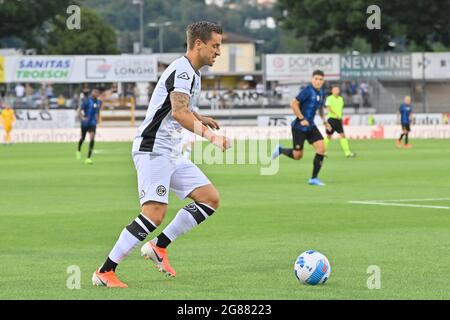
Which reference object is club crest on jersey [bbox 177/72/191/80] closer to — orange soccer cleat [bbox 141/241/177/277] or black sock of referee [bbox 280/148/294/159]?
orange soccer cleat [bbox 141/241/177/277]

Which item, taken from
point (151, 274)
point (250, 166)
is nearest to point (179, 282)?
point (151, 274)

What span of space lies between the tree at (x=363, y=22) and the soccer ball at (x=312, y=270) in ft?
254

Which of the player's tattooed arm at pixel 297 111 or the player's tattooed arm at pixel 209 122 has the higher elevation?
the player's tattooed arm at pixel 209 122

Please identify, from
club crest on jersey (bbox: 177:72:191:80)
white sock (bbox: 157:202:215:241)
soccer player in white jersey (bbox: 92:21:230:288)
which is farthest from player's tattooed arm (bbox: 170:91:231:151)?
white sock (bbox: 157:202:215:241)

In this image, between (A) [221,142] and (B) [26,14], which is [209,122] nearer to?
(A) [221,142]

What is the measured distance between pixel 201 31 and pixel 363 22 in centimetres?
7917

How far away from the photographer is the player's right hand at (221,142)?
10.4m

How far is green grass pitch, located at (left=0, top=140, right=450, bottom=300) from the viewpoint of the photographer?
10.5 m

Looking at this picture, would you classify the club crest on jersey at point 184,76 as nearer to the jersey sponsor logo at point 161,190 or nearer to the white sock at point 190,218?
the jersey sponsor logo at point 161,190

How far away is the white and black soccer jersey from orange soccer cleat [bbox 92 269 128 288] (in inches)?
45.8

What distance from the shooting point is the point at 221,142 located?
10.5m

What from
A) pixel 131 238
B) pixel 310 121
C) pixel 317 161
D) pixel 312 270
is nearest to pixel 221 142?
pixel 131 238

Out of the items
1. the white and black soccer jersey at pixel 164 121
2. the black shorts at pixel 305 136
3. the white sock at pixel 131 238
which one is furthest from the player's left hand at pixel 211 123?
the black shorts at pixel 305 136

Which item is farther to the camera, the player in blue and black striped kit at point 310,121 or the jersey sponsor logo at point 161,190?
the player in blue and black striped kit at point 310,121
